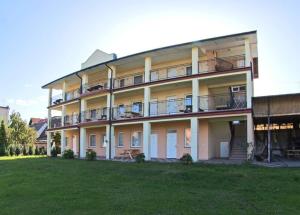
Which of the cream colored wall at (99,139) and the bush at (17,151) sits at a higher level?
the cream colored wall at (99,139)

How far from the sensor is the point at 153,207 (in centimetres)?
924

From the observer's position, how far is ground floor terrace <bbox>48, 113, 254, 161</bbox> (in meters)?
23.8

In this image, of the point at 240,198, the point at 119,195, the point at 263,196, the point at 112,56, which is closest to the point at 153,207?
the point at 119,195

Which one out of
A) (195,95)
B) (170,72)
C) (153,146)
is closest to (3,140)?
(153,146)

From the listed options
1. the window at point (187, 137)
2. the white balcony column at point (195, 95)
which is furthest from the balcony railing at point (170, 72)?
the window at point (187, 137)

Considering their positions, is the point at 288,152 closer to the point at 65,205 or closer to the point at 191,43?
the point at 191,43

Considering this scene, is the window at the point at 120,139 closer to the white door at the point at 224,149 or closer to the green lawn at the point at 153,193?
the white door at the point at 224,149

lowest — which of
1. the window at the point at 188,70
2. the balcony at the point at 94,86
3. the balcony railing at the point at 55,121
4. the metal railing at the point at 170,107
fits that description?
the balcony railing at the point at 55,121

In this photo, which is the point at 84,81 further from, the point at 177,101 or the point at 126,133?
the point at 177,101

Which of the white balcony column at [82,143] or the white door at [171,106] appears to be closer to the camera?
Answer: the white door at [171,106]

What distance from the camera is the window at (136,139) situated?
2966 centimetres

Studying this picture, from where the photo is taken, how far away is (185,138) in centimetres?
2645

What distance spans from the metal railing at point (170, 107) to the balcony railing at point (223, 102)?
1.14 metres

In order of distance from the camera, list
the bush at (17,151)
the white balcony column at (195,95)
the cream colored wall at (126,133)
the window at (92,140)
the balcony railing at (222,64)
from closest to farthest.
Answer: the white balcony column at (195,95), the balcony railing at (222,64), the cream colored wall at (126,133), the window at (92,140), the bush at (17,151)
